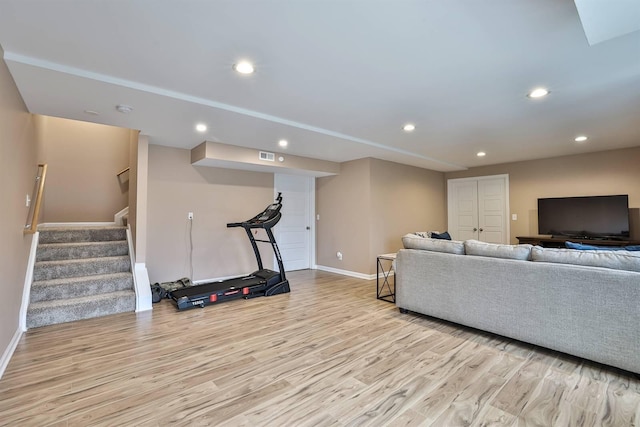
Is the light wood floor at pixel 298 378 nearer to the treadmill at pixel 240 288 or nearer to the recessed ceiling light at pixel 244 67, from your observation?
the treadmill at pixel 240 288

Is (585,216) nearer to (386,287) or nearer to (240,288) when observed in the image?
(386,287)

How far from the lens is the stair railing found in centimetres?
318

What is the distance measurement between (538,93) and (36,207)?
5.18 m

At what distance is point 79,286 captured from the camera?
143 inches

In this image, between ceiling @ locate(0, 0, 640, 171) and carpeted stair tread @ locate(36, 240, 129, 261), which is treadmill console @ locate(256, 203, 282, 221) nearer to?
ceiling @ locate(0, 0, 640, 171)

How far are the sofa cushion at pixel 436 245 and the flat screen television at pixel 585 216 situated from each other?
3466mm

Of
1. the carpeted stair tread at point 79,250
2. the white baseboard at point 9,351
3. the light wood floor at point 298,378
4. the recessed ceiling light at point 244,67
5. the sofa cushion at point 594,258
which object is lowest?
the light wood floor at point 298,378

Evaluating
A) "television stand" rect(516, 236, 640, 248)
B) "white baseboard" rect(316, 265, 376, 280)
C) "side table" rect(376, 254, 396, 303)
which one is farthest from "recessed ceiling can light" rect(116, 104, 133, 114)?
"television stand" rect(516, 236, 640, 248)

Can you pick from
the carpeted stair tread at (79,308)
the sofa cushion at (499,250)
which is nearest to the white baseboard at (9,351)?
the carpeted stair tread at (79,308)

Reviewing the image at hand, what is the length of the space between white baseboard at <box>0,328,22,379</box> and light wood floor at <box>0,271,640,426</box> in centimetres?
5

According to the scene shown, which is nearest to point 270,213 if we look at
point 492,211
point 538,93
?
point 538,93

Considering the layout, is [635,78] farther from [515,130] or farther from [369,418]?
[369,418]

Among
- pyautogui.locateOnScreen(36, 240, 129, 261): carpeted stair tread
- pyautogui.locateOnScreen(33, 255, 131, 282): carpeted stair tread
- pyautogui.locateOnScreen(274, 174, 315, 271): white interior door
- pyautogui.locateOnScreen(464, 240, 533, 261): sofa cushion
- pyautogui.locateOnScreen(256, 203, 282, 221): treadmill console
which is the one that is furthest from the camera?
pyautogui.locateOnScreen(274, 174, 315, 271): white interior door

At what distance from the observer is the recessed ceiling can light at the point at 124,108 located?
9.89 ft
